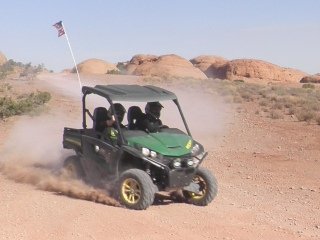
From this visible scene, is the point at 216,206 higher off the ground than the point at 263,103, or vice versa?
the point at 216,206

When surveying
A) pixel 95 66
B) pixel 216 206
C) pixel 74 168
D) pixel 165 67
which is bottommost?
pixel 165 67

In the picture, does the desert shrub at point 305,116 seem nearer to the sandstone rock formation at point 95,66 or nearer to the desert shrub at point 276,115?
the desert shrub at point 276,115

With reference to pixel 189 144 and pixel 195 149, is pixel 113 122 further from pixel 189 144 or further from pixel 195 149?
pixel 195 149

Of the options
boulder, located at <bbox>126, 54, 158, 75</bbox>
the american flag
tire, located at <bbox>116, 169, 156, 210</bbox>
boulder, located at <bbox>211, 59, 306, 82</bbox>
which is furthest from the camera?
boulder, located at <bbox>211, 59, 306, 82</bbox>

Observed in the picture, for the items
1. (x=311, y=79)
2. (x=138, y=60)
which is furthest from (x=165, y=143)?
(x=138, y=60)

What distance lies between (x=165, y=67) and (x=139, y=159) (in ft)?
224

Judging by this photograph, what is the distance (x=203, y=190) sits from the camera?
8.04 meters

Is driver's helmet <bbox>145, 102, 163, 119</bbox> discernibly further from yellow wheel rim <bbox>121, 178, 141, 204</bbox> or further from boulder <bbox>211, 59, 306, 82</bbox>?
boulder <bbox>211, 59, 306, 82</bbox>

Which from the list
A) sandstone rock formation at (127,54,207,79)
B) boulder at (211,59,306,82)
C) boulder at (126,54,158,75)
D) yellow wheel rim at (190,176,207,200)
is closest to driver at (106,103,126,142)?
yellow wheel rim at (190,176,207,200)

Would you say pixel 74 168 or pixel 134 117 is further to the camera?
pixel 74 168

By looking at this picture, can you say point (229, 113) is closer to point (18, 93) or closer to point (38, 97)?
point (38, 97)

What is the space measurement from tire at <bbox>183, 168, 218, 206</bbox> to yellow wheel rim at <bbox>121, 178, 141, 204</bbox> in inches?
38.6

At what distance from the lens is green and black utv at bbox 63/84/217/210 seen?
746cm

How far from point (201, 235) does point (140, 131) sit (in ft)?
7.30
